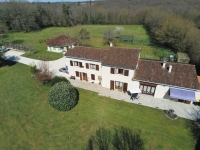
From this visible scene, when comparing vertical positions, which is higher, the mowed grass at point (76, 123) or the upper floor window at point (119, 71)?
the upper floor window at point (119, 71)

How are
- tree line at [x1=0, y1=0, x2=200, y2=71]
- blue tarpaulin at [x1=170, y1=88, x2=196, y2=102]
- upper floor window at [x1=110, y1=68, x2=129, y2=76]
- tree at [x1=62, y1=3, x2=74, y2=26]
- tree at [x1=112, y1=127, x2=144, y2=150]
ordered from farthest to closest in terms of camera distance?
tree at [x1=62, y1=3, x2=74, y2=26], tree line at [x1=0, y1=0, x2=200, y2=71], upper floor window at [x1=110, y1=68, x2=129, y2=76], blue tarpaulin at [x1=170, y1=88, x2=196, y2=102], tree at [x1=112, y1=127, x2=144, y2=150]

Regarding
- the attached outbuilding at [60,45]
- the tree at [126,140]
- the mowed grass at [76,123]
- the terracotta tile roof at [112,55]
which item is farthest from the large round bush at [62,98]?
the attached outbuilding at [60,45]

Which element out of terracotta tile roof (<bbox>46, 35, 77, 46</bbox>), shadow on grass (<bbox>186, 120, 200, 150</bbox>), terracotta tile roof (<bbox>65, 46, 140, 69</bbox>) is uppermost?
terracotta tile roof (<bbox>65, 46, 140, 69</bbox>)

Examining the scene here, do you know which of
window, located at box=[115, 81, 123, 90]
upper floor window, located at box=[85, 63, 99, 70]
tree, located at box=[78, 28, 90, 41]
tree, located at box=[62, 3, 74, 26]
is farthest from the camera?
tree, located at box=[62, 3, 74, 26]

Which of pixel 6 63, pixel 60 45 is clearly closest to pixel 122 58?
pixel 60 45

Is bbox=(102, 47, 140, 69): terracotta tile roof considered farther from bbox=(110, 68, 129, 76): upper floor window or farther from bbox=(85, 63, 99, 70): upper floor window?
bbox=(85, 63, 99, 70): upper floor window

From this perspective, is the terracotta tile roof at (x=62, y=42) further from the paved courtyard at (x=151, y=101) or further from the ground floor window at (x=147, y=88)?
the ground floor window at (x=147, y=88)

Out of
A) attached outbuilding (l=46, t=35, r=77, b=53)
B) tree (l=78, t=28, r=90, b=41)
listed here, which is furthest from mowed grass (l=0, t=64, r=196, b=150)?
tree (l=78, t=28, r=90, b=41)

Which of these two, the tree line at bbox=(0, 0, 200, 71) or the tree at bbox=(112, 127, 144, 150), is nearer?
the tree at bbox=(112, 127, 144, 150)
